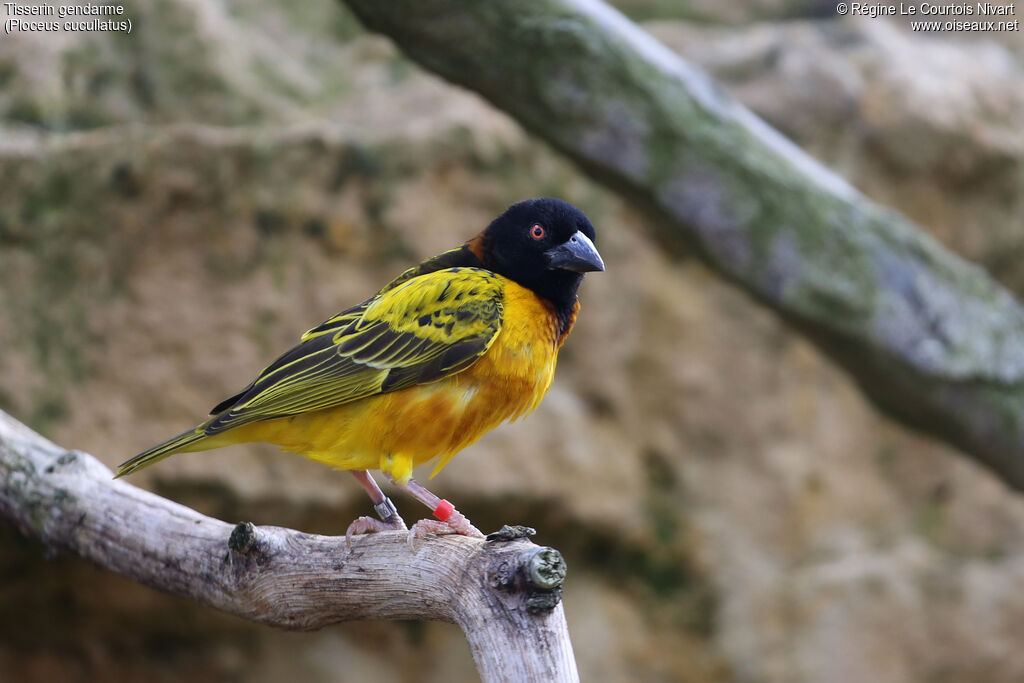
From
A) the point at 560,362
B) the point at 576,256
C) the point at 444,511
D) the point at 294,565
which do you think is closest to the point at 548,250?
the point at 576,256

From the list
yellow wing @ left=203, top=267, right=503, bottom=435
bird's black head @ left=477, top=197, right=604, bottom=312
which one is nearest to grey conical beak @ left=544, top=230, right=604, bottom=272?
bird's black head @ left=477, top=197, right=604, bottom=312

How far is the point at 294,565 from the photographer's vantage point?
130 inches

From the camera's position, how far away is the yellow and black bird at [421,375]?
3.49 metres

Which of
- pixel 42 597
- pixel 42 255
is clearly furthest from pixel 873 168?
pixel 42 597

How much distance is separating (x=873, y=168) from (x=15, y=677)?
606 cm

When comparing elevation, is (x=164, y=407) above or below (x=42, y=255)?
below

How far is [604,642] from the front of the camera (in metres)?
6.16

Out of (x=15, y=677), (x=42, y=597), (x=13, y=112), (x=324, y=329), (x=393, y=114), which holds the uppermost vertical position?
(x=393, y=114)

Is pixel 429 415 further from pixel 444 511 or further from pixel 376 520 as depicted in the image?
pixel 376 520

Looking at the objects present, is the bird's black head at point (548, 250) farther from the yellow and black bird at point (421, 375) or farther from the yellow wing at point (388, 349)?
the yellow wing at point (388, 349)

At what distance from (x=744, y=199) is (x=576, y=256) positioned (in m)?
1.08

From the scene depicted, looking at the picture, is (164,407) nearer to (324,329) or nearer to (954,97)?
(324,329)

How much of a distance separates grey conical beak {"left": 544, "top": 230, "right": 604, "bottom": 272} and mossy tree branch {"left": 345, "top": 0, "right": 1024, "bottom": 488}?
0.70 metres

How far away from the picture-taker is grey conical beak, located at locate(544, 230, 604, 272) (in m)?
3.78
